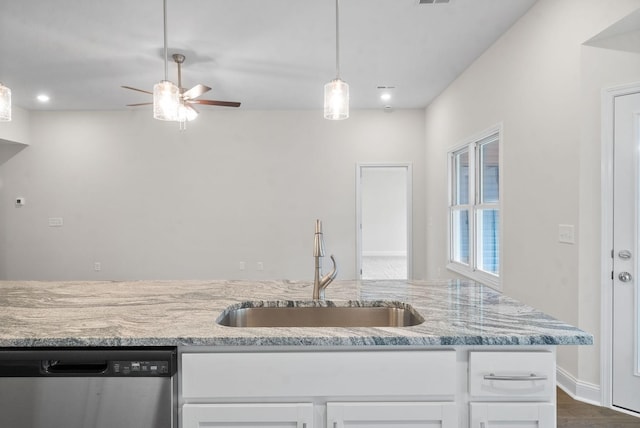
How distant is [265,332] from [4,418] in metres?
0.82

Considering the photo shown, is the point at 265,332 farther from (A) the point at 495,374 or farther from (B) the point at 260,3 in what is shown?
(B) the point at 260,3

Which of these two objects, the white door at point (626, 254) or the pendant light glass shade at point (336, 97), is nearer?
the pendant light glass shade at point (336, 97)

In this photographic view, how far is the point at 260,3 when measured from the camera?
9.25ft

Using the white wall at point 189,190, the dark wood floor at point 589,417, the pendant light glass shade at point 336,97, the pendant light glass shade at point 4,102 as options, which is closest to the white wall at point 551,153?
the dark wood floor at point 589,417

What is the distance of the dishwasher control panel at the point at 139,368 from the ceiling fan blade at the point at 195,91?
8.76 feet

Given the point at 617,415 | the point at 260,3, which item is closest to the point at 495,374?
the point at 617,415

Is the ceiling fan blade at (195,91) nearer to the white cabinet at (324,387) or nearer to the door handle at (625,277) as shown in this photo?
the white cabinet at (324,387)

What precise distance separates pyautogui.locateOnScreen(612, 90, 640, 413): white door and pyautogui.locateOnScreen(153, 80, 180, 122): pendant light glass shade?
2780mm

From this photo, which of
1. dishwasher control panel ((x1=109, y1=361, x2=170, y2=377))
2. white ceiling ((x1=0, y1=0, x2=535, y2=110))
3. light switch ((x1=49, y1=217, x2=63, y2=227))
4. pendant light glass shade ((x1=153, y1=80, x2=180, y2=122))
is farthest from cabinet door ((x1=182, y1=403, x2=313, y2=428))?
light switch ((x1=49, y1=217, x2=63, y2=227))

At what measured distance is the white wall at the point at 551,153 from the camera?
236cm

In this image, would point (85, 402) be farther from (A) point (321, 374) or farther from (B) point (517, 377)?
(B) point (517, 377)

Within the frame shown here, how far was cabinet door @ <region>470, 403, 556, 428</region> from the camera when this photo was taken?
112 cm

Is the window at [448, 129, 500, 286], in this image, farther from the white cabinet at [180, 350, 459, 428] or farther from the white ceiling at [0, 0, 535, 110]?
the white cabinet at [180, 350, 459, 428]

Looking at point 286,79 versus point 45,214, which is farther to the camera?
point 45,214
